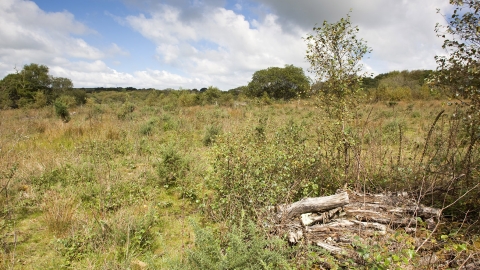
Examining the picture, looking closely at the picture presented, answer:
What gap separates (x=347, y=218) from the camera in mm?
3158

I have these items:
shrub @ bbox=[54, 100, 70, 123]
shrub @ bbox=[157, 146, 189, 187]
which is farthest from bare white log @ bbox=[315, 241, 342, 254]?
shrub @ bbox=[54, 100, 70, 123]

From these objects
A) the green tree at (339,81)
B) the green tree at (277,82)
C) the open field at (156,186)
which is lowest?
the open field at (156,186)

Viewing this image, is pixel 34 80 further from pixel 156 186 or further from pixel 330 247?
pixel 330 247

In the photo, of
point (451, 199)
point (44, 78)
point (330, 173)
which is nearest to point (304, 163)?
point (330, 173)

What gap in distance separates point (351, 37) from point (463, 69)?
168 centimetres

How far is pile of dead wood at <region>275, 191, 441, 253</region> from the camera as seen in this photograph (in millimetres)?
2855

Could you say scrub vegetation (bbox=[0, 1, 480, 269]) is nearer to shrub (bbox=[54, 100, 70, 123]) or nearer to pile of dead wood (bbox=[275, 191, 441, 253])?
pile of dead wood (bbox=[275, 191, 441, 253])

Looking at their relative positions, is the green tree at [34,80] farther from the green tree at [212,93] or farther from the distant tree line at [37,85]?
the green tree at [212,93]

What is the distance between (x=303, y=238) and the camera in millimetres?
2861

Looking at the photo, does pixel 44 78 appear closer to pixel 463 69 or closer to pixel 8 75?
pixel 8 75

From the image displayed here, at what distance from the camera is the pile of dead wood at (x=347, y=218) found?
112 inches

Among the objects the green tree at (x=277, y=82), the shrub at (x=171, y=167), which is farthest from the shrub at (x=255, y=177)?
the green tree at (x=277, y=82)

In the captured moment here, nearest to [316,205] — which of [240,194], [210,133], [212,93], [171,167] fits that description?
[240,194]

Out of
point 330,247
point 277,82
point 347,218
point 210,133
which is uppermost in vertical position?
point 277,82
